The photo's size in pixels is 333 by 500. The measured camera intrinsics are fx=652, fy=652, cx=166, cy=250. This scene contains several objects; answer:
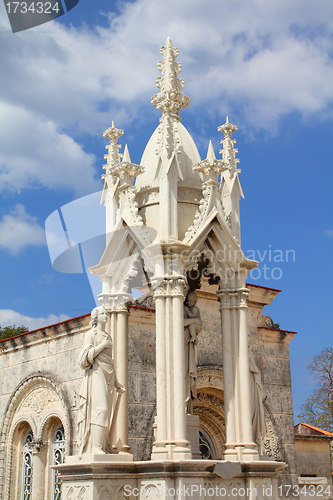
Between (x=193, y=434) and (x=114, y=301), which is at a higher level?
(x=114, y=301)

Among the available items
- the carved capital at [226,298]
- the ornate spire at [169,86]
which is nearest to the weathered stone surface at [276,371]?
the carved capital at [226,298]

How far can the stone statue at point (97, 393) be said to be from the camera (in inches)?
368

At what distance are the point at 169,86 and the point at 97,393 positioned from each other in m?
5.17

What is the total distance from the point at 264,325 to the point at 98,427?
10.4m

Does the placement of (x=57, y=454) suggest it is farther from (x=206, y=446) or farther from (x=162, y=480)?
(x=162, y=480)

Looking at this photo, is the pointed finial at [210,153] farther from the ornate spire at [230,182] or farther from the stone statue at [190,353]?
the stone statue at [190,353]

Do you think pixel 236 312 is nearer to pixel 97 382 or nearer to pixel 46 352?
pixel 97 382

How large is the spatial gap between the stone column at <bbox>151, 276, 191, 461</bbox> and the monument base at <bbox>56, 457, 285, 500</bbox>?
0.78ft

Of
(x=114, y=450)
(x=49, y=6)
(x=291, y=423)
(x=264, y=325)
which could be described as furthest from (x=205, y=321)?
(x=49, y=6)

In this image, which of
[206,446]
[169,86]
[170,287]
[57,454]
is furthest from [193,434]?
[57,454]

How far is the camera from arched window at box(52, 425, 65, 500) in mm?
17125

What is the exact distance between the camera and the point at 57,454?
1744cm

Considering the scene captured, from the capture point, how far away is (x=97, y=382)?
9.51 m

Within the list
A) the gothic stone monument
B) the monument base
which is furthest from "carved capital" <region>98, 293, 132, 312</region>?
the monument base
